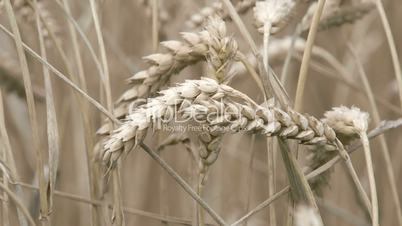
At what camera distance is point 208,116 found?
684mm

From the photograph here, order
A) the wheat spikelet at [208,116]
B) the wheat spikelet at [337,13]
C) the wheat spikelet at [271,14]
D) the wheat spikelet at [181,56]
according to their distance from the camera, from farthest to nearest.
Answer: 1. the wheat spikelet at [337,13]
2. the wheat spikelet at [271,14]
3. the wheat spikelet at [181,56]
4. the wheat spikelet at [208,116]

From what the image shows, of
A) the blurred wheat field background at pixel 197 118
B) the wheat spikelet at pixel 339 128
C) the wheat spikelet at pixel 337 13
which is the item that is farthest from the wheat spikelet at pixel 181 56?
the wheat spikelet at pixel 337 13

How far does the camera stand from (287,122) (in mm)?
714

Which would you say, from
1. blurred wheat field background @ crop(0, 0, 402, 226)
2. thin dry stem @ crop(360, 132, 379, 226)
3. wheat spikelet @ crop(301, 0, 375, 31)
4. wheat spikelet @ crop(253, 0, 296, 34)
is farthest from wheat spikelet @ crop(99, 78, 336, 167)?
wheat spikelet @ crop(301, 0, 375, 31)

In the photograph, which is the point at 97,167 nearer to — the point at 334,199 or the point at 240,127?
the point at 240,127

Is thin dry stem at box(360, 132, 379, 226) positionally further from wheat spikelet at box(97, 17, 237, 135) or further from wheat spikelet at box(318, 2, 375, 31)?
wheat spikelet at box(318, 2, 375, 31)

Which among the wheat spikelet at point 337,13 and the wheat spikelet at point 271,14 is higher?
the wheat spikelet at point 337,13

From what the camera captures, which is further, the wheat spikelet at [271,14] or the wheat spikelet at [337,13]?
the wheat spikelet at [337,13]

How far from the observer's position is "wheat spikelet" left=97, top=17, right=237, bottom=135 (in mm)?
809

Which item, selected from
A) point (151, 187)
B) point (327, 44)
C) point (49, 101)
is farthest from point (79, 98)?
point (327, 44)

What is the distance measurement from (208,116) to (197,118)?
0.01 m

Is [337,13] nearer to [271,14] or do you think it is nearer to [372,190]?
[271,14]

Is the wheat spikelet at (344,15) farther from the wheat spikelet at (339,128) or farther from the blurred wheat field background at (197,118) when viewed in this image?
the wheat spikelet at (339,128)

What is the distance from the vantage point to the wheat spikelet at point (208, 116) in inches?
26.7
